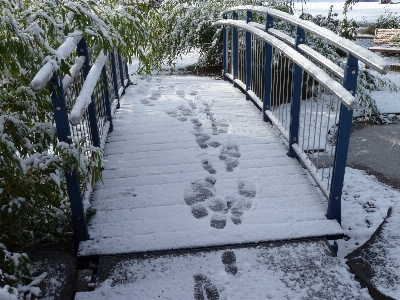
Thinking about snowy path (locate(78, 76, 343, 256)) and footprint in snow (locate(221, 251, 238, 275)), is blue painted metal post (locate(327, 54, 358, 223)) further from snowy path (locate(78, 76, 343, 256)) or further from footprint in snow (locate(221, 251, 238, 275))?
footprint in snow (locate(221, 251, 238, 275))

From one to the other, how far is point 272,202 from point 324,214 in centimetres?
32

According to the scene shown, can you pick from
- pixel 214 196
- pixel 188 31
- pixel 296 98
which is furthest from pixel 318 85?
pixel 188 31

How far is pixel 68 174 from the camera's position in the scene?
2.28m

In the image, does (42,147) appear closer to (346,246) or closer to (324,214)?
(324,214)

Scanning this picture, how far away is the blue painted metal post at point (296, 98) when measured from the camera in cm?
304

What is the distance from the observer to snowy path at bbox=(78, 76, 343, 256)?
2.45 meters

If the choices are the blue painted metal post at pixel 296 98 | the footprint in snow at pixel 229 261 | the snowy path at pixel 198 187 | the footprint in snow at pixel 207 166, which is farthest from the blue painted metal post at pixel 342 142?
the footprint in snow at pixel 207 166

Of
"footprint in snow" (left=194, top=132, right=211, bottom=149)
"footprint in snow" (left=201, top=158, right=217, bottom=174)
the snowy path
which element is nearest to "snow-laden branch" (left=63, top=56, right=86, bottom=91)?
the snowy path

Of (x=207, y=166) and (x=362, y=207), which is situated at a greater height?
(x=207, y=166)

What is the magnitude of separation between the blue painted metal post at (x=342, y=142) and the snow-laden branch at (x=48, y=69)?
4.49 feet

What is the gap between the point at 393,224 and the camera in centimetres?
269

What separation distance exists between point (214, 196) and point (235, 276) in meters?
0.76

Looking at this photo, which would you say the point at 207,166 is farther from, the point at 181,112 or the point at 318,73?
the point at 181,112

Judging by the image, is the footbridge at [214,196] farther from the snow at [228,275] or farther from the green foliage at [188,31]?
the green foliage at [188,31]
